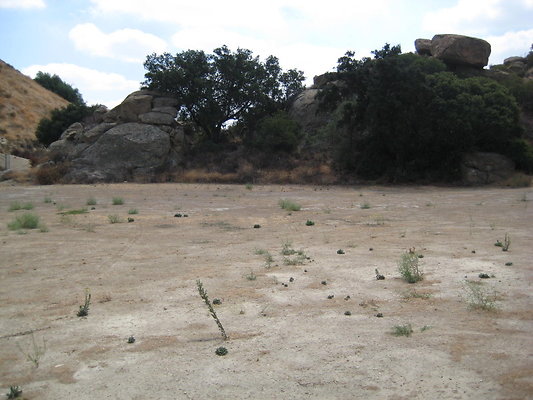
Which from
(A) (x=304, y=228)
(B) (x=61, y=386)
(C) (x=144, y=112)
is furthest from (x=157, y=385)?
(C) (x=144, y=112)

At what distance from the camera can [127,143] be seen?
108 feet

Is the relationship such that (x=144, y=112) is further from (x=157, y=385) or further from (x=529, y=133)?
(x=157, y=385)

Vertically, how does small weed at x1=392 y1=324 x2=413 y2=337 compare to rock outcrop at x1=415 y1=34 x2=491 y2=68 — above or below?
below

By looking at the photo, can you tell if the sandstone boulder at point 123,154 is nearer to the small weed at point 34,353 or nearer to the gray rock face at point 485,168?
the gray rock face at point 485,168

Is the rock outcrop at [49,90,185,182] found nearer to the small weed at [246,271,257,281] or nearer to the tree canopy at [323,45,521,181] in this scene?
the tree canopy at [323,45,521,181]

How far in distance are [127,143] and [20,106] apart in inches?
1065

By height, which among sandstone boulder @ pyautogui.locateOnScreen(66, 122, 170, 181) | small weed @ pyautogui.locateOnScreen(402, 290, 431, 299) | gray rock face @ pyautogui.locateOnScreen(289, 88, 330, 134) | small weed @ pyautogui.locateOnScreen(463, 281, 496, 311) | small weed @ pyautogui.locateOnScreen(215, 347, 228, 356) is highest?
gray rock face @ pyautogui.locateOnScreen(289, 88, 330, 134)

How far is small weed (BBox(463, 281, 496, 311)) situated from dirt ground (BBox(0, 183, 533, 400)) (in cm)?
5

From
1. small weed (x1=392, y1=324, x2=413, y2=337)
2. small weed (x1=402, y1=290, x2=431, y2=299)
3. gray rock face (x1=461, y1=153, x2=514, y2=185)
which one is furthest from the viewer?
gray rock face (x1=461, y1=153, x2=514, y2=185)

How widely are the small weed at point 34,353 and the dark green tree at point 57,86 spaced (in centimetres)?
6590

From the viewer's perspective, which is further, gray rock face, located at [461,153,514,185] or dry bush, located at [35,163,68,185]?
dry bush, located at [35,163,68,185]

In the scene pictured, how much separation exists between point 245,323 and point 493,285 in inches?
121

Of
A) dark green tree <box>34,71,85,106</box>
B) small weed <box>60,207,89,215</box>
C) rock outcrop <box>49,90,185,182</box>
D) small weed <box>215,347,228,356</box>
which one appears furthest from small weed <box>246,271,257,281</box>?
dark green tree <box>34,71,85,106</box>

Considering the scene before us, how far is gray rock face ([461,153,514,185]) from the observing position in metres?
26.5
